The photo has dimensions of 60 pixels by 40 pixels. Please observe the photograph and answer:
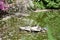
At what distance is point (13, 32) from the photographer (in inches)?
198

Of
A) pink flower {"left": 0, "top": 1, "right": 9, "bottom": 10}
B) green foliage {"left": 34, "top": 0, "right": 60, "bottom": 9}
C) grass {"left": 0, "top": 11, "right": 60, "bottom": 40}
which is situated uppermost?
pink flower {"left": 0, "top": 1, "right": 9, "bottom": 10}

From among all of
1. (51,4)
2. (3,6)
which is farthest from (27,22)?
(51,4)

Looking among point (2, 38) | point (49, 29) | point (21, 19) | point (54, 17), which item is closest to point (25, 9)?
point (21, 19)

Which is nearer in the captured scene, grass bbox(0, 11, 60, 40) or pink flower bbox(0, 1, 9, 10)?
grass bbox(0, 11, 60, 40)

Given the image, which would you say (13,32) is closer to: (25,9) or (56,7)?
(25,9)

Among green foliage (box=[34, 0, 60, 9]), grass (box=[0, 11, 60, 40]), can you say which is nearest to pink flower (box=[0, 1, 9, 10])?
grass (box=[0, 11, 60, 40])

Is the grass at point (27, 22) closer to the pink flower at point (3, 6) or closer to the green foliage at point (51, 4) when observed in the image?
the green foliage at point (51, 4)

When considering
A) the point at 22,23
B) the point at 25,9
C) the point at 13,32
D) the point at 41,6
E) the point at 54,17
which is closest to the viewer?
the point at 13,32

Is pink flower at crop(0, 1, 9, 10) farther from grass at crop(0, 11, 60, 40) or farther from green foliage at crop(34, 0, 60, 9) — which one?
green foliage at crop(34, 0, 60, 9)

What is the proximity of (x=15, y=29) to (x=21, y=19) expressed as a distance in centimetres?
72

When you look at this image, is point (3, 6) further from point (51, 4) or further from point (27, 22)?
point (51, 4)

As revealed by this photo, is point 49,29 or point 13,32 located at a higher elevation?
point 49,29

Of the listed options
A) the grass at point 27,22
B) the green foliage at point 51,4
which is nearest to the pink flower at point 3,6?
the grass at point 27,22

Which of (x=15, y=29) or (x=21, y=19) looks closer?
(x=15, y=29)
